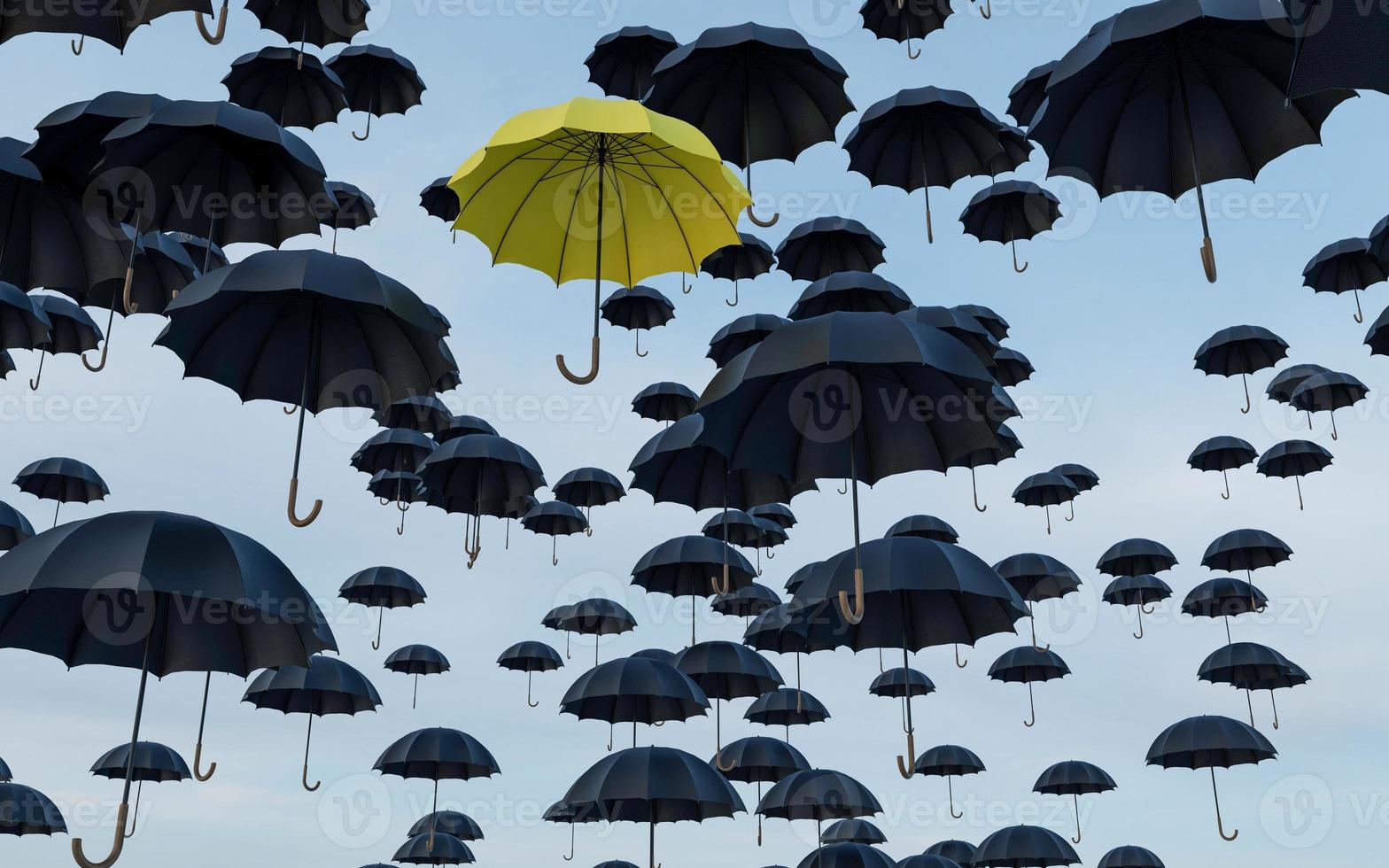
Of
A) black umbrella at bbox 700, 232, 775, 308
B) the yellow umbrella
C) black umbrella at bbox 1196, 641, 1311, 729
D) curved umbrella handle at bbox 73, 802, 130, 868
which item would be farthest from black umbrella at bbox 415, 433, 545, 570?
black umbrella at bbox 1196, 641, 1311, 729

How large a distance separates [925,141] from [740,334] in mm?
3925

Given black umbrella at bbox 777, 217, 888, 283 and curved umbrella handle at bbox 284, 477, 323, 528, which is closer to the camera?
curved umbrella handle at bbox 284, 477, 323, 528

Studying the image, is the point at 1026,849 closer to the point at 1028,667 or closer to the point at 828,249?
the point at 1028,667

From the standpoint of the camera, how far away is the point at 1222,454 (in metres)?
22.0

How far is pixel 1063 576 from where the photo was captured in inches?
770

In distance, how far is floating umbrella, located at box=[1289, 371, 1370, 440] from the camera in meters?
19.5

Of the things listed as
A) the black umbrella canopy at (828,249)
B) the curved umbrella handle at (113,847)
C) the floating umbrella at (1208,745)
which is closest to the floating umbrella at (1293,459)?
the floating umbrella at (1208,745)

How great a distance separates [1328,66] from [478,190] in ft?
22.8

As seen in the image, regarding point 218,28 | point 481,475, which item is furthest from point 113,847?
point 481,475

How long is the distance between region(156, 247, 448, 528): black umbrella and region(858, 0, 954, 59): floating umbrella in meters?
8.60

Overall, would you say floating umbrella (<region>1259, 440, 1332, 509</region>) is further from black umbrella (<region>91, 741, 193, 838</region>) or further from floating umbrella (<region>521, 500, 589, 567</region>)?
black umbrella (<region>91, 741, 193, 838</region>)

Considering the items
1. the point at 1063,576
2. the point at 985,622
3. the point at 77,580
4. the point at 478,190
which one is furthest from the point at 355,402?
the point at 1063,576

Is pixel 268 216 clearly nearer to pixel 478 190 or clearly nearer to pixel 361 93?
pixel 478 190

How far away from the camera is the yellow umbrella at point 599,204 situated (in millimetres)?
9250
